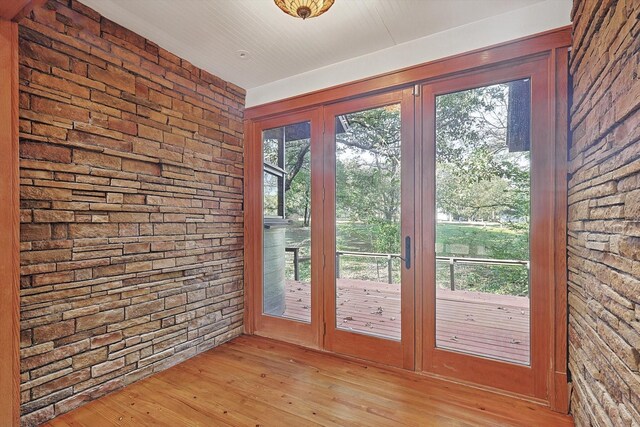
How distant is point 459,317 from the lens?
2.39 metres

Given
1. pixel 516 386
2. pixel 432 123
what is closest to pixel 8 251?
pixel 432 123

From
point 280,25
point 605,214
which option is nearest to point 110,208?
point 280,25

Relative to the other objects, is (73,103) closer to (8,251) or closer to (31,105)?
(31,105)

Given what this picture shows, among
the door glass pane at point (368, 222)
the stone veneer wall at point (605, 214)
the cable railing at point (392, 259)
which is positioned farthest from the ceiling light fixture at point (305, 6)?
the cable railing at point (392, 259)

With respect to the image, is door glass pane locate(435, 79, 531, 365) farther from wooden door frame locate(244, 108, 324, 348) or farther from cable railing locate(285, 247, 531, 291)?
wooden door frame locate(244, 108, 324, 348)

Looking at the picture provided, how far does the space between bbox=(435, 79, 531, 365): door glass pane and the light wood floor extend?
0.36 meters

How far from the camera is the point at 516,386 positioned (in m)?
2.15

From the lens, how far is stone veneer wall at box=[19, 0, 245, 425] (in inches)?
73.9

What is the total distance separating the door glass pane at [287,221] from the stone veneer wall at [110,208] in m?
0.50

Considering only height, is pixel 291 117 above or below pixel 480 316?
above

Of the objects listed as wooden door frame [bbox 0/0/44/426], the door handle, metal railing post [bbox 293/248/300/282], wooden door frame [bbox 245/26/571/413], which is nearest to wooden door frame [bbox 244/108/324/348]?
metal railing post [bbox 293/248/300/282]

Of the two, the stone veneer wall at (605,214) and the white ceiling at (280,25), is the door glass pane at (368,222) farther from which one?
the stone veneer wall at (605,214)

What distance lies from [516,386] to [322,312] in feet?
5.33

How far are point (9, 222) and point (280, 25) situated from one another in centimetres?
216
